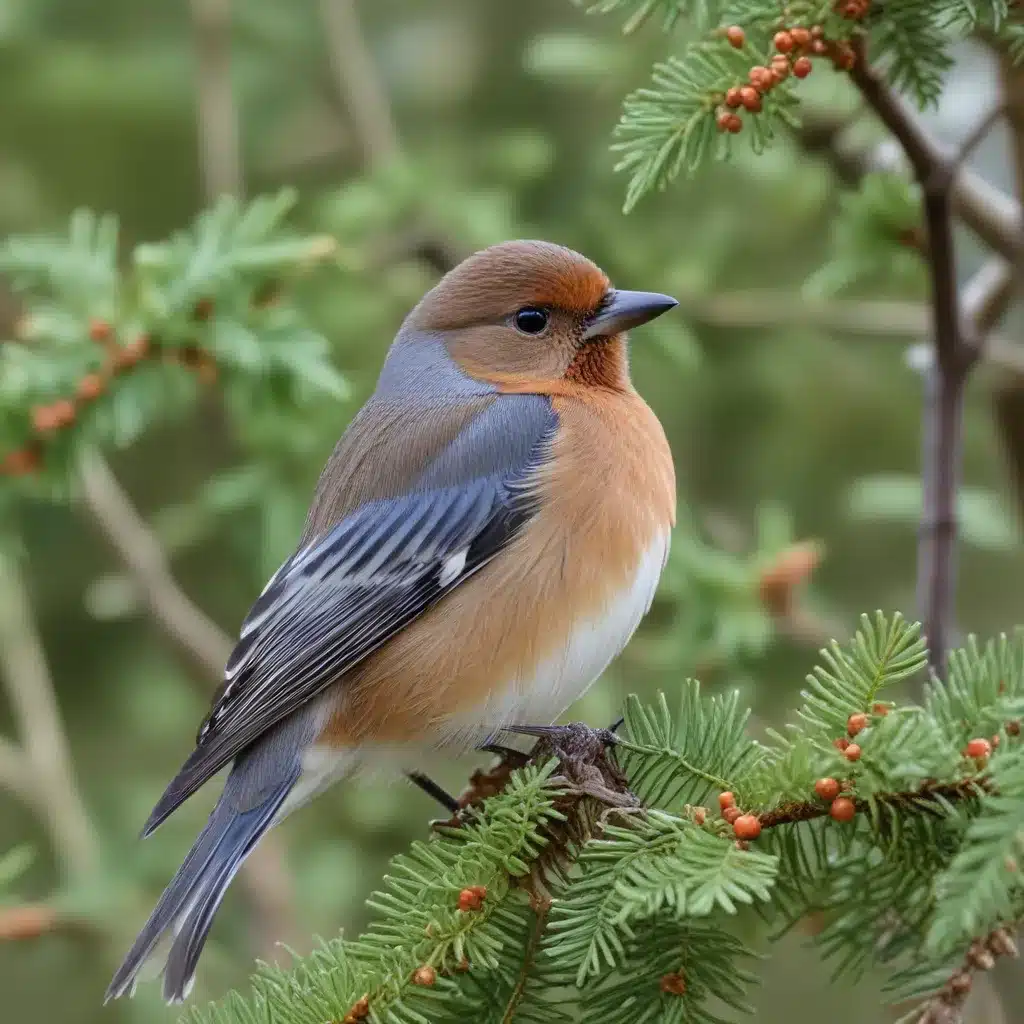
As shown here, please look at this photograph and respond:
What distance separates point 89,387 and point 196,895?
1.48 meters

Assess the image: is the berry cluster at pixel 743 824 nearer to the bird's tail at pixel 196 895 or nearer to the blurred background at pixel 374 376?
the bird's tail at pixel 196 895

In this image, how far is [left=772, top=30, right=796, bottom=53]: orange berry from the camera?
8.87ft

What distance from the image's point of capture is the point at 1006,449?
15.9 ft

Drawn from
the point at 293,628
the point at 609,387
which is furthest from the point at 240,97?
the point at 293,628

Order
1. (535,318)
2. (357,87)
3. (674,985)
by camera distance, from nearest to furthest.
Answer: (674,985) < (535,318) < (357,87)

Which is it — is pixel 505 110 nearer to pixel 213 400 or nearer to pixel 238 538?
pixel 213 400

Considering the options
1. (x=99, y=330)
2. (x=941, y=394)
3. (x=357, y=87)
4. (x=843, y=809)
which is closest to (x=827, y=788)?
(x=843, y=809)

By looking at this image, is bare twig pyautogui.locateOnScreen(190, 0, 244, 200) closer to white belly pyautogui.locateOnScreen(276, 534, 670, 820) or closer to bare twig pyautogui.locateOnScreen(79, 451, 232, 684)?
bare twig pyautogui.locateOnScreen(79, 451, 232, 684)

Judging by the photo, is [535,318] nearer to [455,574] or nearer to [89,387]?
[455,574]

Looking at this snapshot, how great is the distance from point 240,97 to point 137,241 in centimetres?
83

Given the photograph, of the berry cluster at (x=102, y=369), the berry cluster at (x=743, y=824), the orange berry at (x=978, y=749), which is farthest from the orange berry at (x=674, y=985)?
the berry cluster at (x=102, y=369)

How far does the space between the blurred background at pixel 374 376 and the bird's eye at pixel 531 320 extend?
806 mm

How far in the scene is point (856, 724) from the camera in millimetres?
2240

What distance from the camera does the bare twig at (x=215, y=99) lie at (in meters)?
5.57
